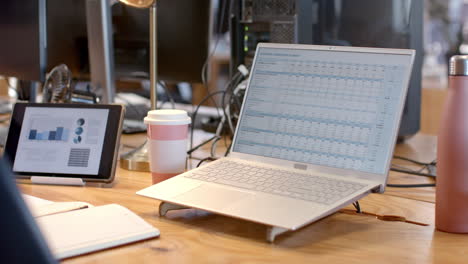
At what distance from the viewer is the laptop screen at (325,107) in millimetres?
1030

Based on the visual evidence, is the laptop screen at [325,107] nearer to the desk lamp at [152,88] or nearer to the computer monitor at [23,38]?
the desk lamp at [152,88]


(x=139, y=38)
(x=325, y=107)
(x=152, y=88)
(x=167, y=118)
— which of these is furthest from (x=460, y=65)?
(x=139, y=38)

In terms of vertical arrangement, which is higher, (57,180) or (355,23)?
(355,23)

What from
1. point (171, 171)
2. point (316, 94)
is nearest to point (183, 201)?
point (171, 171)

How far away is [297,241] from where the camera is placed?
2.97 feet

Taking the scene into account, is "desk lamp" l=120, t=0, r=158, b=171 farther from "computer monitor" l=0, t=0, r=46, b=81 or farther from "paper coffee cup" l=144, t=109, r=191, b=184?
"computer monitor" l=0, t=0, r=46, b=81

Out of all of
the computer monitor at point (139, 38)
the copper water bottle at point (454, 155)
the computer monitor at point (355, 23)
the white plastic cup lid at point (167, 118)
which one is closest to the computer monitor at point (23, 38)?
the computer monitor at point (139, 38)

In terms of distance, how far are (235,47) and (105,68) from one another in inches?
15.5

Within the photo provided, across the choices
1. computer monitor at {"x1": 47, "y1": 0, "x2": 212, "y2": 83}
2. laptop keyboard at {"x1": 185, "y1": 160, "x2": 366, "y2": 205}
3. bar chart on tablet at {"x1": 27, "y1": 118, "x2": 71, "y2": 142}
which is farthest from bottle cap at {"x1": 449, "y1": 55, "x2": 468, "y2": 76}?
computer monitor at {"x1": 47, "y1": 0, "x2": 212, "y2": 83}

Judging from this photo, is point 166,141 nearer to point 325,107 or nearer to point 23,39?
point 325,107

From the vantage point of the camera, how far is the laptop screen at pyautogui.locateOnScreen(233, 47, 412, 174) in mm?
1030

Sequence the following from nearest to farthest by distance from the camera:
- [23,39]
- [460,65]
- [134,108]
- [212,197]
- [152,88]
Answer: [460,65] < [212,197] < [152,88] < [23,39] < [134,108]

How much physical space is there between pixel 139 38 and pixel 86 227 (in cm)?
103

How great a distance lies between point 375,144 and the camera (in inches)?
40.5
